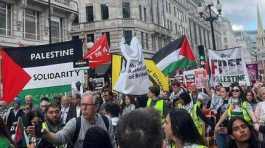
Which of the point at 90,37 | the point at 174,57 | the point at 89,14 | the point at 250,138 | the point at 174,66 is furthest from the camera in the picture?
the point at 89,14

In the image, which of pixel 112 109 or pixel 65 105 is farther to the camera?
pixel 65 105

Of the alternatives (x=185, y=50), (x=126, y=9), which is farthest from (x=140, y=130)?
(x=126, y=9)

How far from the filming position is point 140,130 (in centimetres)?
269

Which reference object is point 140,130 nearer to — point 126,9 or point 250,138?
point 250,138

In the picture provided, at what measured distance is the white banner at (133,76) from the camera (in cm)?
905

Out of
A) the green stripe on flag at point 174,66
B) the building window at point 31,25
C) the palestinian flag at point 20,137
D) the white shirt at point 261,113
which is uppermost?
the building window at point 31,25

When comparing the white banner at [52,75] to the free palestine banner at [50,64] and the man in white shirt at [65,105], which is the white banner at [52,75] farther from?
the man in white shirt at [65,105]

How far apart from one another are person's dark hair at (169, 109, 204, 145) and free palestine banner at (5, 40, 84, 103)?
471 cm

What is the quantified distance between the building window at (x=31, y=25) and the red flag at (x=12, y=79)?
18.1 meters

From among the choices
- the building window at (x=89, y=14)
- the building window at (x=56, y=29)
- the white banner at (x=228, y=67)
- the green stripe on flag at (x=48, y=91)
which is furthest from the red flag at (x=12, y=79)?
the building window at (x=89, y=14)

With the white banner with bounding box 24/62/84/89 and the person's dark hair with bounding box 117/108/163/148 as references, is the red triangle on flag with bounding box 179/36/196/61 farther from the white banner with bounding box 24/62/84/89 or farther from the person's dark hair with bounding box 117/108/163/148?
the person's dark hair with bounding box 117/108/163/148

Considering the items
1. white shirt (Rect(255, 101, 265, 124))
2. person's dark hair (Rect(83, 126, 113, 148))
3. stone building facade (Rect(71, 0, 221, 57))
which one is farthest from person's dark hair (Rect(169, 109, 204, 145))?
stone building facade (Rect(71, 0, 221, 57))

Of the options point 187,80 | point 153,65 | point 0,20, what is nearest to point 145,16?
point 0,20

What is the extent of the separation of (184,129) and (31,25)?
2422 cm
